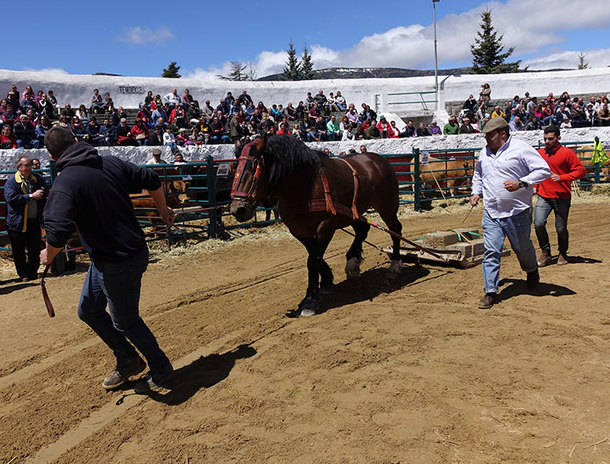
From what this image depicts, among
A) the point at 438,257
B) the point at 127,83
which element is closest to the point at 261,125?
the point at 127,83

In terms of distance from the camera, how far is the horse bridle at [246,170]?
5.21 m

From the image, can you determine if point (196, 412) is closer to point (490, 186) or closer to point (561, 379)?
point (561, 379)

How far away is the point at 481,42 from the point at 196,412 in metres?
53.6

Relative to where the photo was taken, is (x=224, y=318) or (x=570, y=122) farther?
(x=570, y=122)

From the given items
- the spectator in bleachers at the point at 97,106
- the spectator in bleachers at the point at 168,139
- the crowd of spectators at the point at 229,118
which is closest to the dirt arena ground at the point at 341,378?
the crowd of spectators at the point at 229,118

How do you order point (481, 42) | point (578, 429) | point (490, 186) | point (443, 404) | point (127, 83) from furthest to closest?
point (481, 42) < point (127, 83) < point (490, 186) < point (443, 404) < point (578, 429)

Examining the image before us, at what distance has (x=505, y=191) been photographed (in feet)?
17.0

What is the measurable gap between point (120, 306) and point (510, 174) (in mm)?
3950

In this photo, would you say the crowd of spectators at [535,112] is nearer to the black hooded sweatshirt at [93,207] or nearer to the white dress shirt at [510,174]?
the white dress shirt at [510,174]

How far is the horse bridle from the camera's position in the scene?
17.1ft

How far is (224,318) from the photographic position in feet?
18.4

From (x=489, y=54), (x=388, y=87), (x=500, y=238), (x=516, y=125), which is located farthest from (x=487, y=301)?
(x=489, y=54)

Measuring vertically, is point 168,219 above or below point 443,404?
above

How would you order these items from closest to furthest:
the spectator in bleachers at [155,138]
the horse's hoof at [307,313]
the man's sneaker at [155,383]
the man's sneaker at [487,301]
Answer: the man's sneaker at [155,383]
the man's sneaker at [487,301]
the horse's hoof at [307,313]
the spectator in bleachers at [155,138]
